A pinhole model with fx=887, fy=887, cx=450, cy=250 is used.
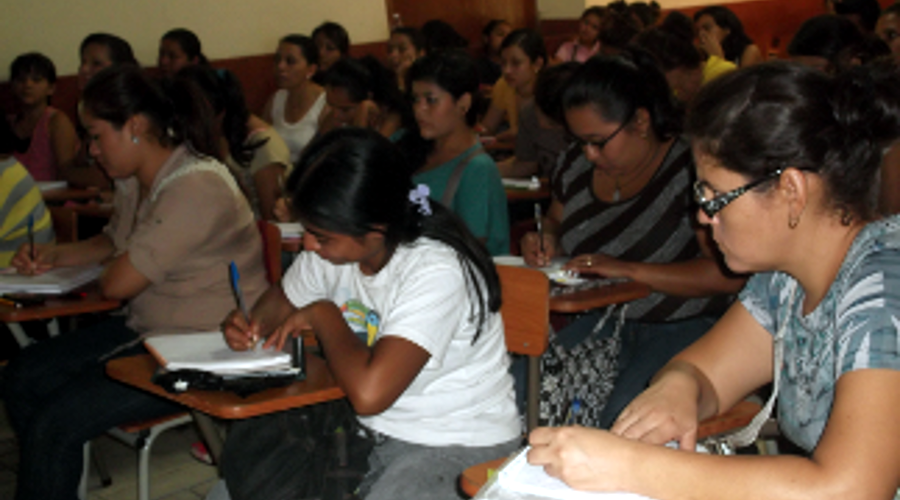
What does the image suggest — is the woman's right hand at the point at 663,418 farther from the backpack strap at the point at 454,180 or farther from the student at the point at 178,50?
the student at the point at 178,50

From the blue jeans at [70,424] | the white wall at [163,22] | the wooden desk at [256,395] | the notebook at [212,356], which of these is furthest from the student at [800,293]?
the white wall at [163,22]

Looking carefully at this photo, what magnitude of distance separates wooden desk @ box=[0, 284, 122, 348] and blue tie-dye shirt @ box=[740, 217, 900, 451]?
187cm

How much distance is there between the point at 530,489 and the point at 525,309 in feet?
3.24

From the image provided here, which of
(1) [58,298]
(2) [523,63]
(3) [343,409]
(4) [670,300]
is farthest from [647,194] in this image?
(2) [523,63]

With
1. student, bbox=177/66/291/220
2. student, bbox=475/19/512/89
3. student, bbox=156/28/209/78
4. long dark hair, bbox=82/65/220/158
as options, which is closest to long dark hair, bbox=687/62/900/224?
long dark hair, bbox=82/65/220/158

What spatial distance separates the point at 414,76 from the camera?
3.49 m

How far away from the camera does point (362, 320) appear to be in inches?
74.4

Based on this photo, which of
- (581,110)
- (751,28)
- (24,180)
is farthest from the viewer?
(751,28)

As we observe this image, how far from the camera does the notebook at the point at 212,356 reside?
5.98 ft

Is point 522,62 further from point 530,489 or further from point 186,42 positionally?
point 530,489

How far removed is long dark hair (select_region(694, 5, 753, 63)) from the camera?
761 centimetres

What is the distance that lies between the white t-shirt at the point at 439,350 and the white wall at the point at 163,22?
4.65 m

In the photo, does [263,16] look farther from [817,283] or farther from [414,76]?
[817,283]

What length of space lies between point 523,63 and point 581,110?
11.7 ft
